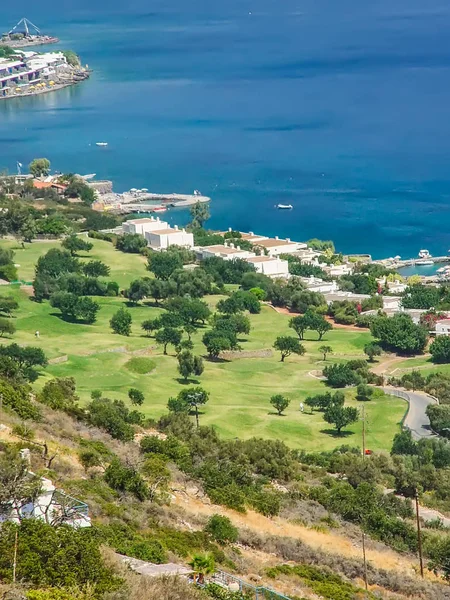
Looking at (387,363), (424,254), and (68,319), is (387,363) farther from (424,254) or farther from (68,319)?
(424,254)

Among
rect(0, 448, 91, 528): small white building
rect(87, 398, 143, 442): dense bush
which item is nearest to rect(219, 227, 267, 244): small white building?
rect(87, 398, 143, 442): dense bush

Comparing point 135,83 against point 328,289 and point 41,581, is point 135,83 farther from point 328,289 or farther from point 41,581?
point 41,581

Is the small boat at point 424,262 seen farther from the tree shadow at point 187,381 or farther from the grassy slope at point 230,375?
→ the tree shadow at point 187,381

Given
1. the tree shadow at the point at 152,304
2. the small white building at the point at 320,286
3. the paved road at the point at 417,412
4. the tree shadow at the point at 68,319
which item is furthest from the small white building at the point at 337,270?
the paved road at the point at 417,412

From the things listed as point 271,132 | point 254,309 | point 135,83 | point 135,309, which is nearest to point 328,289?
point 254,309

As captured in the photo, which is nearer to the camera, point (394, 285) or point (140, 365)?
point (140, 365)

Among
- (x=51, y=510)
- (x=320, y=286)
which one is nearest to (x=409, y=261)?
(x=320, y=286)
